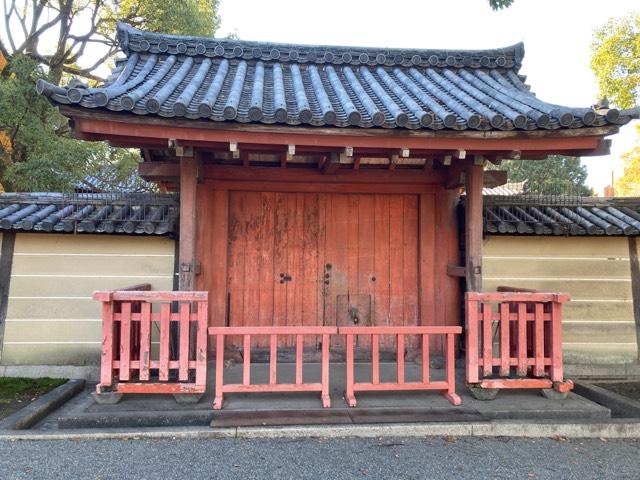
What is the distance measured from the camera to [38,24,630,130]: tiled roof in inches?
144

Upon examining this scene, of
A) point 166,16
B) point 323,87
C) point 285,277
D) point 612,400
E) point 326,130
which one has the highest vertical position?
point 166,16

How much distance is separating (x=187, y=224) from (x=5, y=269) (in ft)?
9.11

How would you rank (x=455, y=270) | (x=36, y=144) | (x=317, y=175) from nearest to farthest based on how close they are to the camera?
1. (x=455, y=270)
2. (x=317, y=175)
3. (x=36, y=144)

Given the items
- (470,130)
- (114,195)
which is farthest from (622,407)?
(114,195)

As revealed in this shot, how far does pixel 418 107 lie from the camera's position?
419 centimetres

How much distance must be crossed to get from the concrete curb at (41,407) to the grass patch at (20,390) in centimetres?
16

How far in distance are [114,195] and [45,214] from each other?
828 mm

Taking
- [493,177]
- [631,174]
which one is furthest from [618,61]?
[493,177]

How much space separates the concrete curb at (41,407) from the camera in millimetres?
3627

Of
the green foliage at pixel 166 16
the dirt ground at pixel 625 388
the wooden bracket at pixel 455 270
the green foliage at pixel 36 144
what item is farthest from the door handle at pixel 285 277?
the green foliage at pixel 166 16

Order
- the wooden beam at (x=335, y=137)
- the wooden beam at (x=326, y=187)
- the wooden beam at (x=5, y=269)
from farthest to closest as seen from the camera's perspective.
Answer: the wooden beam at (x=326, y=187) → the wooden beam at (x=5, y=269) → the wooden beam at (x=335, y=137)

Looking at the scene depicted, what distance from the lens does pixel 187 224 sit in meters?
4.20

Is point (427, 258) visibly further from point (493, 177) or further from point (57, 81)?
point (57, 81)

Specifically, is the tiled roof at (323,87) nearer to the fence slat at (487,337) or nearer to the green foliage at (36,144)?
the fence slat at (487,337)
